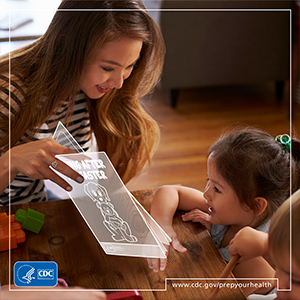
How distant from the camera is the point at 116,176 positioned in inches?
21.5

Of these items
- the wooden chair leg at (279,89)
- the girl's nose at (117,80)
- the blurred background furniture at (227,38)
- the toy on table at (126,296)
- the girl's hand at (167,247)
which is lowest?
the toy on table at (126,296)

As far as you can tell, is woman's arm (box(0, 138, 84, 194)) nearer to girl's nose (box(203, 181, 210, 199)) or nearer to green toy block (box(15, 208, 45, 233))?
green toy block (box(15, 208, 45, 233))

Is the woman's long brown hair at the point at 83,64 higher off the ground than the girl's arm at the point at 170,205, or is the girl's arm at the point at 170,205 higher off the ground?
the woman's long brown hair at the point at 83,64

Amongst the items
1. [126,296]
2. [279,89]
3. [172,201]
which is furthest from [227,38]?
[126,296]

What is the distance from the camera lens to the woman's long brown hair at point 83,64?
52 centimetres

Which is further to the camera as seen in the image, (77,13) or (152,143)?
(152,143)

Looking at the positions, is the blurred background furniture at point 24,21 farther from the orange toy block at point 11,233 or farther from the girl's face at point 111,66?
the orange toy block at point 11,233

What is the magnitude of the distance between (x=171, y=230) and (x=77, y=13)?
0.34 meters

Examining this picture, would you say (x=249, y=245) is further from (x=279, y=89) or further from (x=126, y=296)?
(x=279, y=89)

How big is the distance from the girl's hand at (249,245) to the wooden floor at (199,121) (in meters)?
0.11

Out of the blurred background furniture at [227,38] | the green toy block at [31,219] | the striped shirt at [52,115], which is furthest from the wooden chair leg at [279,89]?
the green toy block at [31,219]

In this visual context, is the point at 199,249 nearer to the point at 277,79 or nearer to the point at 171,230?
the point at 171,230

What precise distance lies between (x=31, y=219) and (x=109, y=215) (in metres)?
0.14

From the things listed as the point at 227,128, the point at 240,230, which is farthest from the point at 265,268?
the point at 227,128
